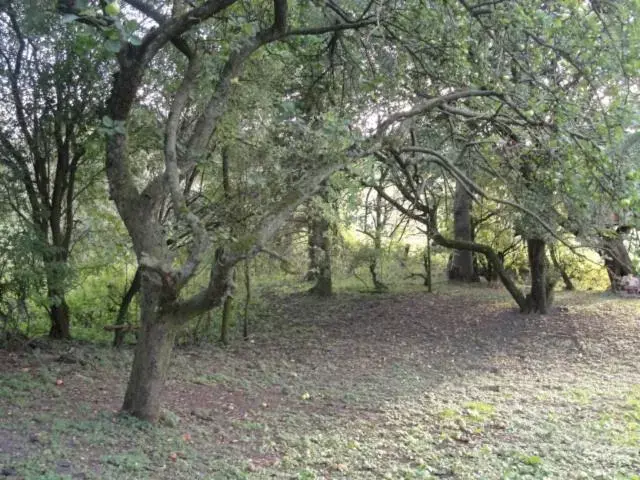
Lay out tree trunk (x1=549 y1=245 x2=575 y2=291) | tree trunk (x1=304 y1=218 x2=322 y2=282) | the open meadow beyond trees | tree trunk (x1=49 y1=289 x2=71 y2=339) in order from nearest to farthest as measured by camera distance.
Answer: the open meadow beyond trees < tree trunk (x1=49 y1=289 x2=71 y2=339) < tree trunk (x1=304 y1=218 x2=322 y2=282) < tree trunk (x1=549 y1=245 x2=575 y2=291)

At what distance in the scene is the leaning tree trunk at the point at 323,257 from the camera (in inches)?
422

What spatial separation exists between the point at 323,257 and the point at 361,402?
4.62 meters

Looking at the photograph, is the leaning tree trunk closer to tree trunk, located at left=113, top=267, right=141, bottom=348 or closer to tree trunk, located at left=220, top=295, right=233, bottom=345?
tree trunk, located at left=220, top=295, right=233, bottom=345

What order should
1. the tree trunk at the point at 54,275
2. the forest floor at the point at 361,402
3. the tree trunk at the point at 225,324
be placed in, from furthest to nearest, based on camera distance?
the tree trunk at the point at 225,324
the tree trunk at the point at 54,275
the forest floor at the point at 361,402

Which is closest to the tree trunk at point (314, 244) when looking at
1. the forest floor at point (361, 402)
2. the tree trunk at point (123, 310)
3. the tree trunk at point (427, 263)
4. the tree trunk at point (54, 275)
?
the forest floor at point (361, 402)

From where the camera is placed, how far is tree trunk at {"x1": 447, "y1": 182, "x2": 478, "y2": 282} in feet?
47.3

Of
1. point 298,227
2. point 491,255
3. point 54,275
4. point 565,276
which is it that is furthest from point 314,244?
point 565,276

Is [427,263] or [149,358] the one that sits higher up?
[427,263]

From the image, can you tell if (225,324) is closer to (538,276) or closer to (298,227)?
(298,227)

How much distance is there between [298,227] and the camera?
1079 cm

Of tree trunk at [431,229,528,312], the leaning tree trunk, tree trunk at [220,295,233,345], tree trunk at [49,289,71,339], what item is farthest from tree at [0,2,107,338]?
tree trunk at [431,229,528,312]

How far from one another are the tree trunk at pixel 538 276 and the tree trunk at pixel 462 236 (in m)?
2.31

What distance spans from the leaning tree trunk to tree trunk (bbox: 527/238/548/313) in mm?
A: 3955

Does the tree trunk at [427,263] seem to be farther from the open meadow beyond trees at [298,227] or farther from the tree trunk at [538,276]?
the tree trunk at [538,276]
